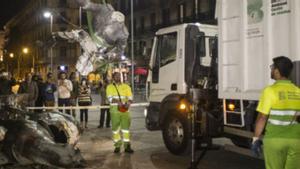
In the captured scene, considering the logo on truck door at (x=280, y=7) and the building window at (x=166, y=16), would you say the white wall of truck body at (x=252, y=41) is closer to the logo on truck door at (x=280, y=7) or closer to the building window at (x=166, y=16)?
the logo on truck door at (x=280, y=7)

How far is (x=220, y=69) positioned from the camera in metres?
9.02

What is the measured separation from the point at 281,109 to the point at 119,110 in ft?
20.5

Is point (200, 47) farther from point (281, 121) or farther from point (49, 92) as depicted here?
point (49, 92)

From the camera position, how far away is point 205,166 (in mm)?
9914

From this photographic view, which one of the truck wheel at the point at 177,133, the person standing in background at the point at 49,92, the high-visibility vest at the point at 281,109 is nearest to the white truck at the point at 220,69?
the truck wheel at the point at 177,133

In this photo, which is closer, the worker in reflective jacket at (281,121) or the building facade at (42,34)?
the worker in reflective jacket at (281,121)

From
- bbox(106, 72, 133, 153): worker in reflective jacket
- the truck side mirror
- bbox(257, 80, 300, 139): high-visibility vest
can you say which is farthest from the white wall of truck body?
bbox(106, 72, 133, 153): worker in reflective jacket

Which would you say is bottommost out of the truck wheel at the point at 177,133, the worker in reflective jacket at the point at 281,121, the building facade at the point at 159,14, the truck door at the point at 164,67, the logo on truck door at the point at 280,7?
the truck wheel at the point at 177,133

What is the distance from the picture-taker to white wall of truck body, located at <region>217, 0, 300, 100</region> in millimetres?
7395

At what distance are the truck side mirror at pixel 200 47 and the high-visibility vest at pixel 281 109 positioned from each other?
540cm

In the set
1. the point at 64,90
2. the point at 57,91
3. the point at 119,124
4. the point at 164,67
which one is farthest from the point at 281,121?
the point at 57,91

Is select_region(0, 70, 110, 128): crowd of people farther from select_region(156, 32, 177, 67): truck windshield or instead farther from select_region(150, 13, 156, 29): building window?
select_region(150, 13, 156, 29): building window

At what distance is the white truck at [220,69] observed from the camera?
7695 millimetres

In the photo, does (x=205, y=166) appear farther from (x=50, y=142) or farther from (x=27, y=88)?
(x=27, y=88)
